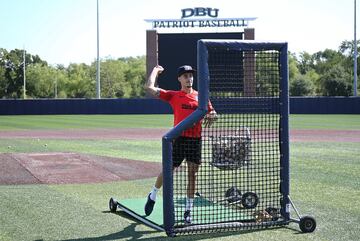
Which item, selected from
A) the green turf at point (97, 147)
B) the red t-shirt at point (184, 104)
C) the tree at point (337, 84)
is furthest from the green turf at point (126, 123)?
the tree at point (337, 84)

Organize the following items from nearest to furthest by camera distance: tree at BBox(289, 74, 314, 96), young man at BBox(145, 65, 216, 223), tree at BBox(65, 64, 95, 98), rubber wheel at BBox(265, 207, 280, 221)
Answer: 1. young man at BBox(145, 65, 216, 223)
2. rubber wheel at BBox(265, 207, 280, 221)
3. tree at BBox(289, 74, 314, 96)
4. tree at BBox(65, 64, 95, 98)

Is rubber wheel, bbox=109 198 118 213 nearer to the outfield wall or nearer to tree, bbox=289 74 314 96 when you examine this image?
the outfield wall

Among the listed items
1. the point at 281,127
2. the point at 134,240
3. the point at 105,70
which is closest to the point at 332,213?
the point at 281,127

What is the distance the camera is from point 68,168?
12.4 meters

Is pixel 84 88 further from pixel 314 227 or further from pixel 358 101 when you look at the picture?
pixel 314 227

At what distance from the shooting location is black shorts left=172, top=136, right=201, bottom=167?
704 cm

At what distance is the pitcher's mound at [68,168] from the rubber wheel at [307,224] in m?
4.94

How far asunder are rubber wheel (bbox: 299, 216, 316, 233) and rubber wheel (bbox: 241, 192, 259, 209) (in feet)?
4.16

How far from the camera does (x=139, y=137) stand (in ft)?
73.8

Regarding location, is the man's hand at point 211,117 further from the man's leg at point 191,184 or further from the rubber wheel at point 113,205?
the rubber wheel at point 113,205

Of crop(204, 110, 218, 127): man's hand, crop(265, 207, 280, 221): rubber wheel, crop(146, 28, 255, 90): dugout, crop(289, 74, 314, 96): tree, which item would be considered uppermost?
crop(146, 28, 255, 90): dugout

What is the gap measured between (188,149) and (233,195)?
5.00 ft

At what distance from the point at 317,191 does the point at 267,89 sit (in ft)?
8.74

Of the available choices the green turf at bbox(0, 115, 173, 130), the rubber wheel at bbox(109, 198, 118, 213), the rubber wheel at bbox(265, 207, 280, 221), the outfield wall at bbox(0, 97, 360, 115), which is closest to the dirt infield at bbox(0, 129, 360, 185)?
the rubber wheel at bbox(109, 198, 118, 213)
